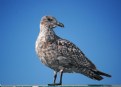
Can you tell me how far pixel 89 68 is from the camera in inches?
196

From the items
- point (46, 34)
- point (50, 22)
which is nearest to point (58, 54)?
point (46, 34)

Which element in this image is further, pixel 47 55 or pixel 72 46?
pixel 72 46

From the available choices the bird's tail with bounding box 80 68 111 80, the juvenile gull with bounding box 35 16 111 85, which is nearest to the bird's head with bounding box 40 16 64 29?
the juvenile gull with bounding box 35 16 111 85

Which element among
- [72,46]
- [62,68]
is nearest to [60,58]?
[62,68]

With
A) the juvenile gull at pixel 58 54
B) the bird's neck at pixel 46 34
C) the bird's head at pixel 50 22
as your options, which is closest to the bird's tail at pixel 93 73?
the juvenile gull at pixel 58 54

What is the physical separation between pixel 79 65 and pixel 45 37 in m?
0.77

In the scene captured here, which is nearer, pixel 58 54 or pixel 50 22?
pixel 58 54

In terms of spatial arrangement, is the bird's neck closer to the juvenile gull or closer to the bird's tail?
the juvenile gull

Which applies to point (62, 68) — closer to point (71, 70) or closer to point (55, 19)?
point (71, 70)

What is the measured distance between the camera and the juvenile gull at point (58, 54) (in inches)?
190

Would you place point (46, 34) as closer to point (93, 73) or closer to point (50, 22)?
point (50, 22)

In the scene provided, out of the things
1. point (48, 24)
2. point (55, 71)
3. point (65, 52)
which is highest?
point (48, 24)

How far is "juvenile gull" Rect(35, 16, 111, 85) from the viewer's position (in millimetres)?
4828

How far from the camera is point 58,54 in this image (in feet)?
16.0
